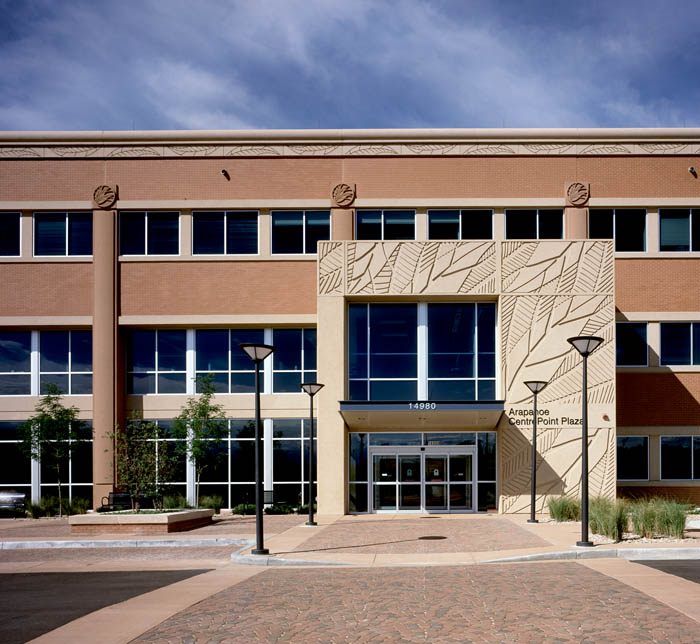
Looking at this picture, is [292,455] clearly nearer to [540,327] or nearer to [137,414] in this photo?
[137,414]

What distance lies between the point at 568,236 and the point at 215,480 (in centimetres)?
1628

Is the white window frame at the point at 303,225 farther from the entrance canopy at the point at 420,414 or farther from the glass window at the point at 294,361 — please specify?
the entrance canopy at the point at 420,414

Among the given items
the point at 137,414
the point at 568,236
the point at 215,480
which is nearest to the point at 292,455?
the point at 215,480

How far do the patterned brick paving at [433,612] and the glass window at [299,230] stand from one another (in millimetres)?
18269

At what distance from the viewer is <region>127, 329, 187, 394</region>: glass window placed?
30.3 meters

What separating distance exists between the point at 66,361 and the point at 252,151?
10974 mm

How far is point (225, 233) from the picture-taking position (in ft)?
101

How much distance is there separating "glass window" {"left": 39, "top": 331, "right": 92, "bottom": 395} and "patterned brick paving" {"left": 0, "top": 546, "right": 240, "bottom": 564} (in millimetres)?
11898

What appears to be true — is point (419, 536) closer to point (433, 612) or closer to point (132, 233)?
point (433, 612)

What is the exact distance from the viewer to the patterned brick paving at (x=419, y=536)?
1733cm

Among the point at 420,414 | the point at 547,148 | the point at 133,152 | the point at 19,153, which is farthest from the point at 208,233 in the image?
the point at 547,148

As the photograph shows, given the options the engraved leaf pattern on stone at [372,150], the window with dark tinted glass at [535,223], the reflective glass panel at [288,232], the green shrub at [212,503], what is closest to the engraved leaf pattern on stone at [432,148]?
the engraved leaf pattern on stone at [372,150]

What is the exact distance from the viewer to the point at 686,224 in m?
30.6

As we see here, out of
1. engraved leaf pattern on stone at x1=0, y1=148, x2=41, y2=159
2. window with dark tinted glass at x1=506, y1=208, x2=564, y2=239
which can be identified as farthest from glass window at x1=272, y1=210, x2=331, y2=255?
engraved leaf pattern on stone at x1=0, y1=148, x2=41, y2=159
